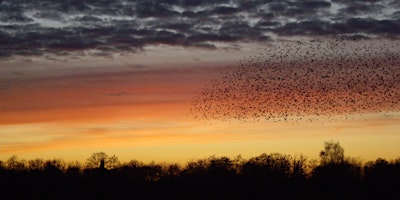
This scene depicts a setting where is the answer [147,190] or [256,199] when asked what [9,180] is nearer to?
[147,190]

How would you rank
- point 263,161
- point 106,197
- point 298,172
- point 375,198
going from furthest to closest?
point 263,161 < point 298,172 < point 106,197 < point 375,198

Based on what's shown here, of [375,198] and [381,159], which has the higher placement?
[381,159]

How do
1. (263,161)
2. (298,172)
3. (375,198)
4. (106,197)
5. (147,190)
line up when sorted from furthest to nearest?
1. (263,161)
2. (298,172)
3. (147,190)
4. (106,197)
5. (375,198)

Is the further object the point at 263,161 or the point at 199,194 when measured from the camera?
the point at 263,161

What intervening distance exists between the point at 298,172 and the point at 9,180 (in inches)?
2692

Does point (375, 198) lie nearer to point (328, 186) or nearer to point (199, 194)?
point (328, 186)

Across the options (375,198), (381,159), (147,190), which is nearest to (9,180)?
(147,190)

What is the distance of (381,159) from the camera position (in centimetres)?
18612

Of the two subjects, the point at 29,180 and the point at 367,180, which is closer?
the point at 29,180

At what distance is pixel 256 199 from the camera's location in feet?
388

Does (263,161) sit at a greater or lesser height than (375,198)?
greater

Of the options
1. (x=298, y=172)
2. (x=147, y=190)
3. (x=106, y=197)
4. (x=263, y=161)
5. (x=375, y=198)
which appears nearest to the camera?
(x=375, y=198)

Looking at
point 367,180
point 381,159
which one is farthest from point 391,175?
point 381,159

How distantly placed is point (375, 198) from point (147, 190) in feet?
150
